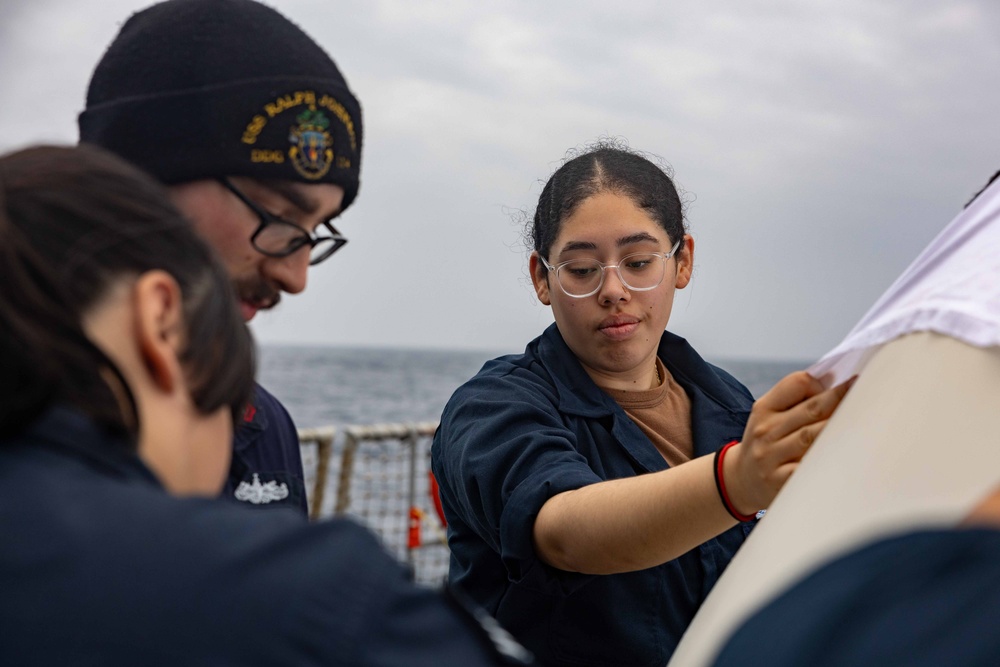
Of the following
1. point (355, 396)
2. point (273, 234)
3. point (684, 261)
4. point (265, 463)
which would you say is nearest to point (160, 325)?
point (273, 234)

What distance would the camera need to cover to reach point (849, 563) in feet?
2.06

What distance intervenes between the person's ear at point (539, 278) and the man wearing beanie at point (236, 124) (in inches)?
31.9

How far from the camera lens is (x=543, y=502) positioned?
1684mm

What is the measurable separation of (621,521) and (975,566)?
103 centimetres

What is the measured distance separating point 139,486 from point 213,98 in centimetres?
74

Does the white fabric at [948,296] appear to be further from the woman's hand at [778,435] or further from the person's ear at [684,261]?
the person's ear at [684,261]

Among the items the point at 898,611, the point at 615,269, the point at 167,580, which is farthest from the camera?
the point at 615,269

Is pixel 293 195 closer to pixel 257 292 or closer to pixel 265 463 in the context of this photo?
pixel 257 292

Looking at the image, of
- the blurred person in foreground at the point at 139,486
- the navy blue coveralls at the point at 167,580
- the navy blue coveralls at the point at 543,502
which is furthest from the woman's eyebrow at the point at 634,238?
the navy blue coveralls at the point at 167,580

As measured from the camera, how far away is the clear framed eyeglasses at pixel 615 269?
80.5 inches

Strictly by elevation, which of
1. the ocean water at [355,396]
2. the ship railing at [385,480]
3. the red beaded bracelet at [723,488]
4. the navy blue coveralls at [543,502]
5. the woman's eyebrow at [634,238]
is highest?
the woman's eyebrow at [634,238]

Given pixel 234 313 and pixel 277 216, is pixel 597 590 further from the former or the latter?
pixel 234 313

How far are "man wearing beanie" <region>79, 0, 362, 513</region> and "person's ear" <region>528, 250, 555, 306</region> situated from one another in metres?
0.81

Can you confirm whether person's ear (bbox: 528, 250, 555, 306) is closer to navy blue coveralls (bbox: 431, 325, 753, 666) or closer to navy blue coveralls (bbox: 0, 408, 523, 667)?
A: navy blue coveralls (bbox: 431, 325, 753, 666)
